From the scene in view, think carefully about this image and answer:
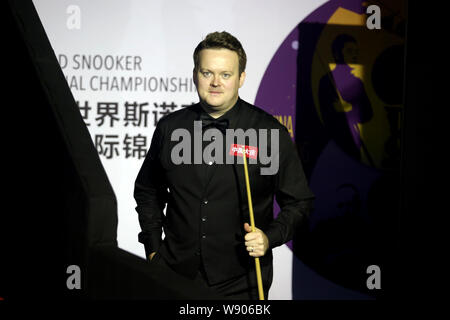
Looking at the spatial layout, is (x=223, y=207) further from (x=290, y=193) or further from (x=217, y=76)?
(x=217, y=76)

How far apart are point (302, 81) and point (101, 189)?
5.85ft

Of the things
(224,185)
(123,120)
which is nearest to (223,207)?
(224,185)

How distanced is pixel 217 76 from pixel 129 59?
1.24 metres

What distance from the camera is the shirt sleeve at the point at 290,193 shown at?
6.41 feet

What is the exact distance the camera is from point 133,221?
3.11m

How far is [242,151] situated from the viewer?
196cm

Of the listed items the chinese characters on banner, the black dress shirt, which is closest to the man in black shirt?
the black dress shirt

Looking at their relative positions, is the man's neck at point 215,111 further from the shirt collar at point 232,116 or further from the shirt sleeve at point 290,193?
the shirt sleeve at point 290,193

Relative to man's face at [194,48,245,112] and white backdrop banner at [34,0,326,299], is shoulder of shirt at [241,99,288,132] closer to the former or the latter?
man's face at [194,48,245,112]

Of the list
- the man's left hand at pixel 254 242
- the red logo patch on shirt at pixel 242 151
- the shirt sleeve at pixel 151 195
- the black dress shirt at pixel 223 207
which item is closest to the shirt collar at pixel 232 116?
the black dress shirt at pixel 223 207

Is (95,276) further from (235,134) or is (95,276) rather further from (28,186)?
(235,134)

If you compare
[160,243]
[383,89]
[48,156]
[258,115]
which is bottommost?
[160,243]

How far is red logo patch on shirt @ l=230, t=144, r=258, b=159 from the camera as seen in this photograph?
198cm
